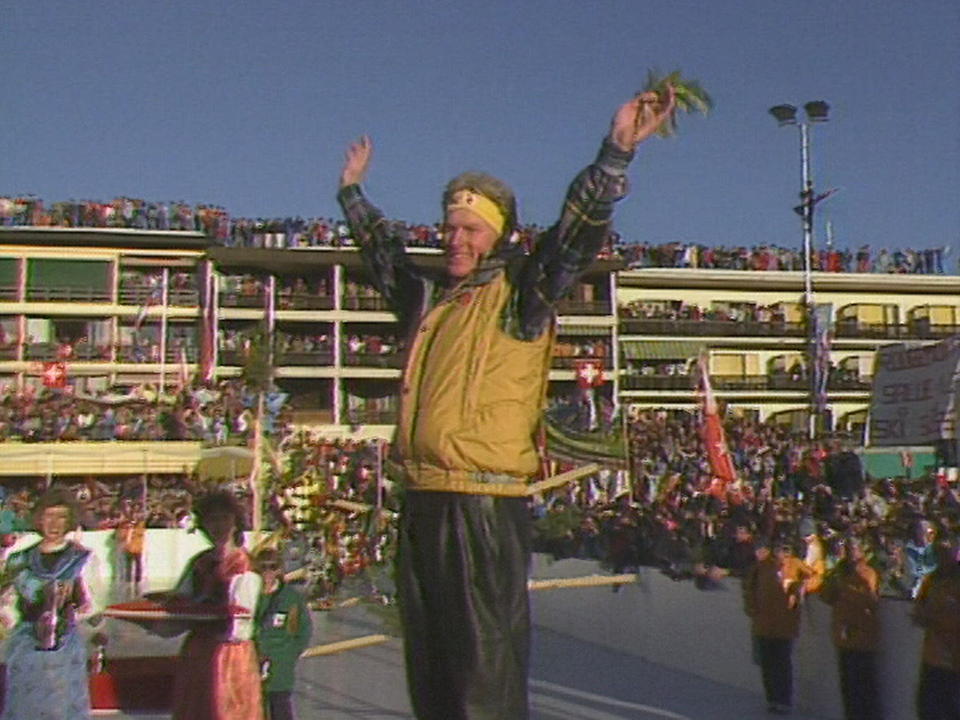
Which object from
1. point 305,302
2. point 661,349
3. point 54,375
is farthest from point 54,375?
point 661,349

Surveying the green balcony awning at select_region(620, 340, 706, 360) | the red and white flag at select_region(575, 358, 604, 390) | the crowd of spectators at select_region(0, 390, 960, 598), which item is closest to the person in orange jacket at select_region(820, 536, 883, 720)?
the crowd of spectators at select_region(0, 390, 960, 598)

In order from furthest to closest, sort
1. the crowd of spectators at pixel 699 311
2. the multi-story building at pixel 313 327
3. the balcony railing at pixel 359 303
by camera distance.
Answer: the crowd of spectators at pixel 699 311
the balcony railing at pixel 359 303
the multi-story building at pixel 313 327

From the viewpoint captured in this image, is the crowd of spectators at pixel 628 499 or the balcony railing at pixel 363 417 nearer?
the crowd of spectators at pixel 628 499

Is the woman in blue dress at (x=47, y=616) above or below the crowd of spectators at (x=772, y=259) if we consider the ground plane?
below

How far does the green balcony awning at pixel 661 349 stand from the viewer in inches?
1601

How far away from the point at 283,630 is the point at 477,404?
4.03 meters

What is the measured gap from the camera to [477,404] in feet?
9.08

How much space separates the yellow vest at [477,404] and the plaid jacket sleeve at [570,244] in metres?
0.05

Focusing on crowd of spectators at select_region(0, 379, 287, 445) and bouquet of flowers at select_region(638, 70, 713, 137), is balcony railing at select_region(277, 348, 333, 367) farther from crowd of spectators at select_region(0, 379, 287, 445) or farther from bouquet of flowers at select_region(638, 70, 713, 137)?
bouquet of flowers at select_region(638, 70, 713, 137)

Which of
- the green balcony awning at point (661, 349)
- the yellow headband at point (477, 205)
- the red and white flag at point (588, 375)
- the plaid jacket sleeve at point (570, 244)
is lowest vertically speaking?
the plaid jacket sleeve at point (570, 244)

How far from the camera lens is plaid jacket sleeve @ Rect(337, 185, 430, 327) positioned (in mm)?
3079

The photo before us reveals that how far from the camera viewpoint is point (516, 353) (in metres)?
2.80

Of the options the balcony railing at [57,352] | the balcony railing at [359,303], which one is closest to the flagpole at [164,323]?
the balcony railing at [57,352]

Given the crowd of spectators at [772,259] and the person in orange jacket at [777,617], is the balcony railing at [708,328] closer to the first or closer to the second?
the crowd of spectators at [772,259]
